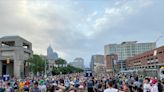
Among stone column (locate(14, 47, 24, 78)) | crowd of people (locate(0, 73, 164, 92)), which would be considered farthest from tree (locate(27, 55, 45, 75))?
crowd of people (locate(0, 73, 164, 92))

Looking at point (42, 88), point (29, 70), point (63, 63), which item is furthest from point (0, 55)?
point (42, 88)

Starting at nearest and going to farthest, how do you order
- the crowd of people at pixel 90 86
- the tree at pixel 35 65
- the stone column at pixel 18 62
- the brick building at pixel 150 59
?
the crowd of people at pixel 90 86 < the brick building at pixel 150 59 < the tree at pixel 35 65 < the stone column at pixel 18 62

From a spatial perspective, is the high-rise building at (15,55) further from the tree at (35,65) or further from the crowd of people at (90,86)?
the crowd of people at (90,86)

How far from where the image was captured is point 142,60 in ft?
474

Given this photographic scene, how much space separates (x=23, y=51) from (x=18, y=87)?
8799 centimetres

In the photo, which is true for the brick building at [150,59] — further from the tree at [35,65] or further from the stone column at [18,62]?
the stone column at [18,62]

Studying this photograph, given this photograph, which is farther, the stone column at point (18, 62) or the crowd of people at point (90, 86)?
the stone column at point (18, 62)

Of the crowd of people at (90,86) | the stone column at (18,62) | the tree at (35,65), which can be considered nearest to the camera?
the crowd of people at (90,86)

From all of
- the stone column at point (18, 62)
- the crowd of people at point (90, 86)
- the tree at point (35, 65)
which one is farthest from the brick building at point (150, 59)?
the crowd of people at point (90, 86)

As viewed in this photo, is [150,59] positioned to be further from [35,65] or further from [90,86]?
[90,86]

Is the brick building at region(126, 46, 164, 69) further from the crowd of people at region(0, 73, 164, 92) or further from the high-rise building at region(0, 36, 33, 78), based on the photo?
the crowd of people at region(0, 73, 164, 92)

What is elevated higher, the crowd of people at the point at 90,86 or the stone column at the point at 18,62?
the stone column at the point at 18,62

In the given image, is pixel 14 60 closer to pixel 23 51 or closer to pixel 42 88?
pixel 23 51

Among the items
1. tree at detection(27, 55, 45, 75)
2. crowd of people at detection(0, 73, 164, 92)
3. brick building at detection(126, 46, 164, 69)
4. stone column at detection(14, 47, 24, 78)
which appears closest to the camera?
crowd of people at detection(0, 73, 164, 92)
